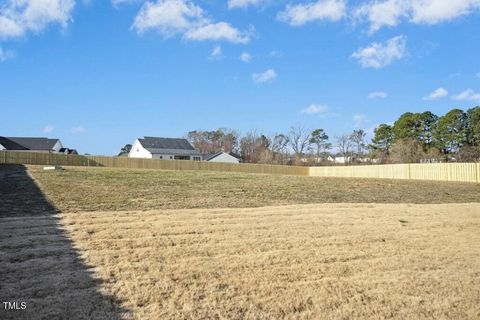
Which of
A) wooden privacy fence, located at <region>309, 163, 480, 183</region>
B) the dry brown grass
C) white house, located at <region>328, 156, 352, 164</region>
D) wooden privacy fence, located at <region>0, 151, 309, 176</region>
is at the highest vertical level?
white house, located at <region>328, 156, 352, 164</region>

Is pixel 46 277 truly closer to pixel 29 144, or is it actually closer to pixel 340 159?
pixel 29 144

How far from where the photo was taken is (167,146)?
2227 inches

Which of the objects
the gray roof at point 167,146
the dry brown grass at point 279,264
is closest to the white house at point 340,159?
the gray roof at point 167,146

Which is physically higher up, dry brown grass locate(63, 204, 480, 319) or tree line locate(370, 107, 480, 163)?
tree line locate(370, 107, 480, 163)

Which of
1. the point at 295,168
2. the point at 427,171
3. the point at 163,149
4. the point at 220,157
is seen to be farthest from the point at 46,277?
the point at 220,157

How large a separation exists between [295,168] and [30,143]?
35.9m

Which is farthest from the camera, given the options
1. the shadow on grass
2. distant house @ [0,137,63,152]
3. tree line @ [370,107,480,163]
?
distant house @ [0,137,63,152]

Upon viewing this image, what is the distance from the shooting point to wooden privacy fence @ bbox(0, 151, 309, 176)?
37.0 meters

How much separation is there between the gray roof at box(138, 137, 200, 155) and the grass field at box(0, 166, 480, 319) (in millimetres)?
46295

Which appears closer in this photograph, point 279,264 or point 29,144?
point 279,264

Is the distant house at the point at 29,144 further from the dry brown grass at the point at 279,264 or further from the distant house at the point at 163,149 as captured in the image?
the dry brown grass at the point at 279,264

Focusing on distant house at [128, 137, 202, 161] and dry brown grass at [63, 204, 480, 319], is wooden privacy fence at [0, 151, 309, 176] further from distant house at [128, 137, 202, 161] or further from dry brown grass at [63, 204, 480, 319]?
dry brown grass at [63, 204, 480, 319]

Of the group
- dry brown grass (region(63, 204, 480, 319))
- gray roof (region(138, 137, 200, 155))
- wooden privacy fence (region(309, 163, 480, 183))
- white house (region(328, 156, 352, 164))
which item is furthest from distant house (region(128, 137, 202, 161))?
dry brown grass (region(63, 204, 480, 319))

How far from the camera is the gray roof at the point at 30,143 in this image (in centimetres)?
5394
